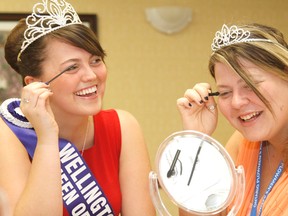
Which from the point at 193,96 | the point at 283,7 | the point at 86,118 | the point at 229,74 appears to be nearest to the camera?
the point at 229,74

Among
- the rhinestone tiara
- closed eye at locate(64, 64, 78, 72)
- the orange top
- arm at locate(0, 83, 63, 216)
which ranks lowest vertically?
the orange top

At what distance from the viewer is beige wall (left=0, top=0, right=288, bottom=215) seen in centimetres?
266

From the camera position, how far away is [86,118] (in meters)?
1.62

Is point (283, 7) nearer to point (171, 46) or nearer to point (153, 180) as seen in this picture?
point (171, 46)

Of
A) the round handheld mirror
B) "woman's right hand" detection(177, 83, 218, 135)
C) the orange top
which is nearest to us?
the round handheld mirror

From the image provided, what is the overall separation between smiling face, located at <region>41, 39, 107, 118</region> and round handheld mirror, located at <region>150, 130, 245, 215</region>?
0.40 meters

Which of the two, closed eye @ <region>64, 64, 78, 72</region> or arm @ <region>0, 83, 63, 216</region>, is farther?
closed eye @ <region>64, 64, 78, 72</region>

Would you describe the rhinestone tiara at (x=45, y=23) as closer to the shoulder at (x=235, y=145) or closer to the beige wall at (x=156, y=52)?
the shoulder at (x=235, y=145)

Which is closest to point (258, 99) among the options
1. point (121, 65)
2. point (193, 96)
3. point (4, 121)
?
point (193, 96)

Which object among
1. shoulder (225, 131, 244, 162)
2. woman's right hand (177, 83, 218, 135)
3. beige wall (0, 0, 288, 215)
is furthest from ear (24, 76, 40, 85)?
beige wall (0, 0, 288, 215)

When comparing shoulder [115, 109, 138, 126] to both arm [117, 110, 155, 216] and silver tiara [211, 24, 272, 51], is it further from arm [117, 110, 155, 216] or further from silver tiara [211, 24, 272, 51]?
A: silver tiara [211, 24, 272, 51]

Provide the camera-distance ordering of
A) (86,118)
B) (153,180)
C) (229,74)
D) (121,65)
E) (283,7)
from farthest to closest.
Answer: (283,7)
(121,65)
(86,118)
(229,74)
(153,180)

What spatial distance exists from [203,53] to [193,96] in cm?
143

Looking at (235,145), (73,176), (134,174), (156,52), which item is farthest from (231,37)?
(156,52)
